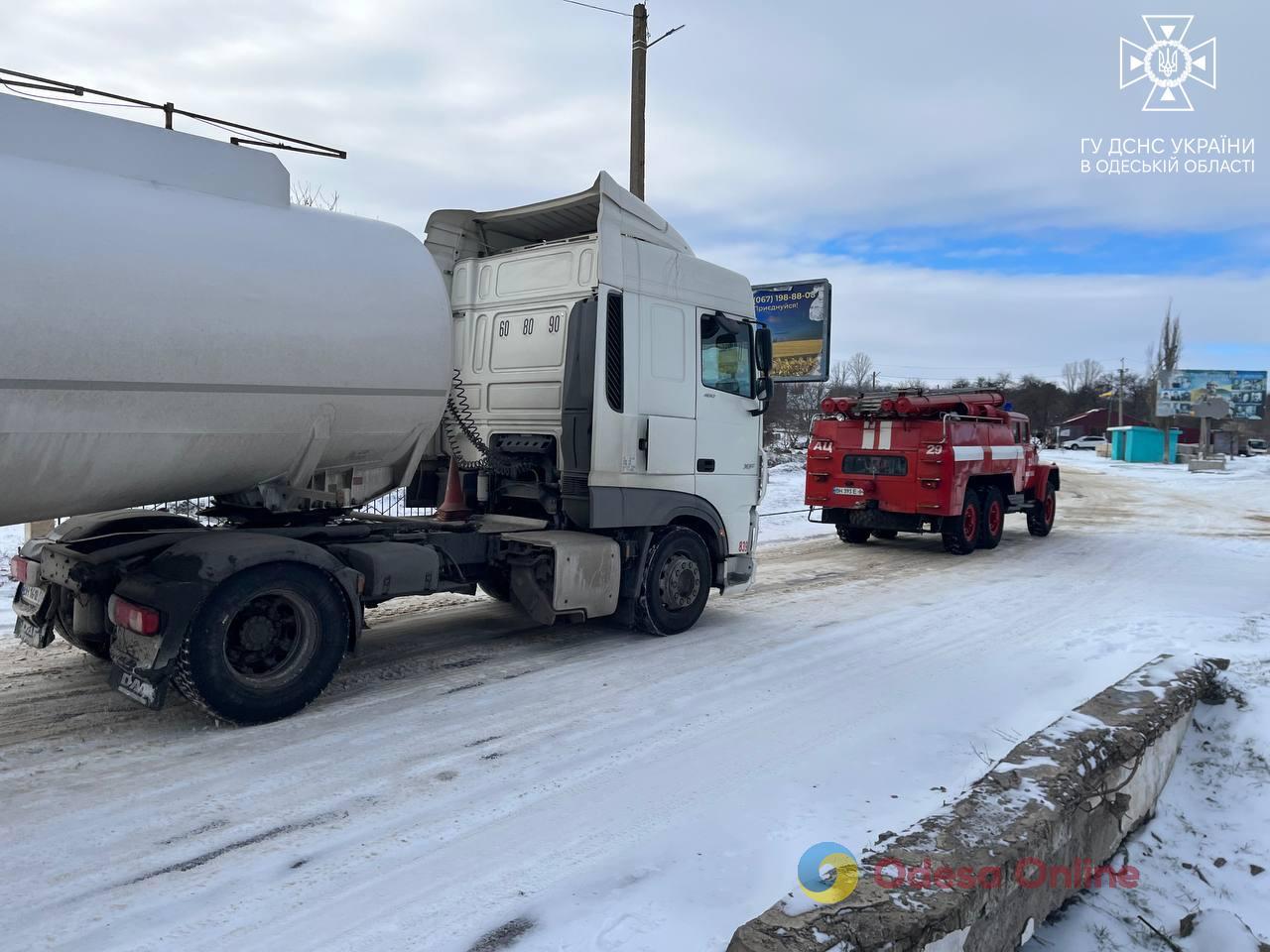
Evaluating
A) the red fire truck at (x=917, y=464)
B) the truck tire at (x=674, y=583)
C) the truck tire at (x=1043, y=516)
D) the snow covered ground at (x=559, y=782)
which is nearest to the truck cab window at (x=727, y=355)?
the truck tire at (x=674, y=583)

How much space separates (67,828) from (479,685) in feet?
8.54

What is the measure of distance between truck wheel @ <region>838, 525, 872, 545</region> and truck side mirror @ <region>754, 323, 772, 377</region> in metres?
7.03

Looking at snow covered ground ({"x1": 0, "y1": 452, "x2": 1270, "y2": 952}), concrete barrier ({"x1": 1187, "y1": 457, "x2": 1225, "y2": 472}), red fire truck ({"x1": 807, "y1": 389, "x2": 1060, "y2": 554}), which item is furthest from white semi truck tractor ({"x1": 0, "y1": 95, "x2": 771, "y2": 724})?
concrete barrier ({"x1": 1187, "y1": 457, "x2": 1225, "y2": 472})

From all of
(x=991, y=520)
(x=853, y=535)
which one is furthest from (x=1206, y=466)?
(x=853, y=535)

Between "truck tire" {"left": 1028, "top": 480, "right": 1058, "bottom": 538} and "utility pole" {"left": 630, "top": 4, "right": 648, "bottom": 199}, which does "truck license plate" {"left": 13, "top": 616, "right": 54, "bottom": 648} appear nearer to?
"utility pole" {"left": 630, "top": 4, "right": 648, "bottom": 199}

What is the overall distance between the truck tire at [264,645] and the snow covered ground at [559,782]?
0.19m

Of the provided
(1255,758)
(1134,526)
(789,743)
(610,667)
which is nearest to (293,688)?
(610,667)

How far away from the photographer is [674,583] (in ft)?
25.2

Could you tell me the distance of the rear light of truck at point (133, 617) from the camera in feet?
15.4

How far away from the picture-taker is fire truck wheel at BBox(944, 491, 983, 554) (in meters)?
13.4

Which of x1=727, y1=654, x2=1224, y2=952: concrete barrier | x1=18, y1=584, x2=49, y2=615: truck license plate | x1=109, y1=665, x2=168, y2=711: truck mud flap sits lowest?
x1=727, y1=654, x2=1224, y2=952: concrete barrier

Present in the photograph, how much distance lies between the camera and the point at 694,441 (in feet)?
25.3

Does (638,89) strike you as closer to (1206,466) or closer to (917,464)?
(917,464)

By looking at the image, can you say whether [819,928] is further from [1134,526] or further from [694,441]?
[1134,526]
